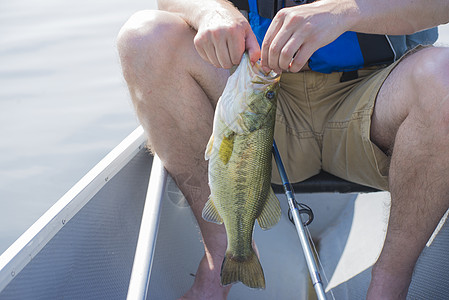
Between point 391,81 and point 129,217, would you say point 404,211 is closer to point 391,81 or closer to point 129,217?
point 391,81

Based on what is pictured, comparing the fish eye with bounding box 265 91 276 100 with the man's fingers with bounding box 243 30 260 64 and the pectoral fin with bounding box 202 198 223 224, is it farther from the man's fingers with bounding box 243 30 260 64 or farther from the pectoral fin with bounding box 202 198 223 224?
the pectoral fin with bounding box 202 198 223 224

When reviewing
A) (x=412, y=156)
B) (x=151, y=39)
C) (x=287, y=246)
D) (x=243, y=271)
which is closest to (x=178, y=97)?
(x=151, y=39)

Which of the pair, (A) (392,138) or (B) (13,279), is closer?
(B) (13,279)

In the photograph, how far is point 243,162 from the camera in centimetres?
166

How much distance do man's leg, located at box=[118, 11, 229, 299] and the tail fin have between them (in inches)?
11.6

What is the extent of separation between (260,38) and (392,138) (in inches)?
28.0

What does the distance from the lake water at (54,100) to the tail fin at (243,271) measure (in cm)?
126

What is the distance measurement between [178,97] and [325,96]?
640 mm

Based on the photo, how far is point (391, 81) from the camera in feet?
5.98

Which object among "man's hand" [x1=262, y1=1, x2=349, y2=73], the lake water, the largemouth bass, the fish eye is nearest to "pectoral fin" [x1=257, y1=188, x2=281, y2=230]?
the largemouth bass

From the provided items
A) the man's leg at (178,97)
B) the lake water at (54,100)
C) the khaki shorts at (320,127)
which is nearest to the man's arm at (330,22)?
the khaki shorts at (320,127)

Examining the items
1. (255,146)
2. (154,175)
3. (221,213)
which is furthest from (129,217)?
(255,146)

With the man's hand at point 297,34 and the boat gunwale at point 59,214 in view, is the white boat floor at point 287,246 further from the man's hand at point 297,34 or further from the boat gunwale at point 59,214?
the man's hand at point 297,34

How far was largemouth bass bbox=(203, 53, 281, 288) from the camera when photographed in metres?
1.63
